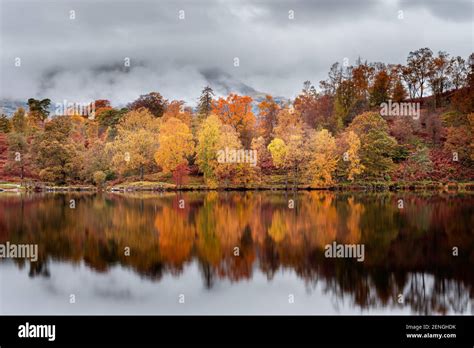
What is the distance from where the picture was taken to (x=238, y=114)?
72.2m

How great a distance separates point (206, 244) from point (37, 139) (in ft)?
160

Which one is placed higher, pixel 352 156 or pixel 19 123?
pixel 19 123

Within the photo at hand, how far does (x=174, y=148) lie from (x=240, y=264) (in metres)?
43.6

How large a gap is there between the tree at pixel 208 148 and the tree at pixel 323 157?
11245 millimetres

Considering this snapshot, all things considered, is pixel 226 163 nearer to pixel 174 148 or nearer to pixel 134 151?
pixel 174 148

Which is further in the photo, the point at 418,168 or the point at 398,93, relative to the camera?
the point at 398,93

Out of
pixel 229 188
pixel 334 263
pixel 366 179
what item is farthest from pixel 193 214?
pixel 366 179

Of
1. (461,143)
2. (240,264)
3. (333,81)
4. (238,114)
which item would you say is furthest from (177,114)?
(240,264)

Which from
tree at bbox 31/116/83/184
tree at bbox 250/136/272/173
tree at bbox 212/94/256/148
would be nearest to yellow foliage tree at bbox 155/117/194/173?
tree at bbox 250/136/272/173

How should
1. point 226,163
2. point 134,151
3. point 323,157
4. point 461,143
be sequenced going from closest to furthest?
point 323,157
point 226,163
point 461,143
point 134,151

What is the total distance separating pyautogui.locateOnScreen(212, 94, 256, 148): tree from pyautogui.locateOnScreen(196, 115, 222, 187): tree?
10040 mm

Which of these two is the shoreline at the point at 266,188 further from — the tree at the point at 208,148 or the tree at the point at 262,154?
the tree at the point at 262,154

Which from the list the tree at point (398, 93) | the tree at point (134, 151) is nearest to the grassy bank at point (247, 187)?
the tree at point (134, 151)
